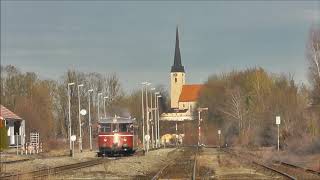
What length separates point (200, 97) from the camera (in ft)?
408

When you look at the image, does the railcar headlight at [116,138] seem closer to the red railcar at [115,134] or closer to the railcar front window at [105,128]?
the red railcar at [115,134]

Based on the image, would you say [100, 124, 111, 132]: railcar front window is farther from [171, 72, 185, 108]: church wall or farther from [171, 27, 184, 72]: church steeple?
[171, 72, 185, 108]: church wall

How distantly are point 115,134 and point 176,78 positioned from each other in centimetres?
13264

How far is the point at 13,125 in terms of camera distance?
8119 cm

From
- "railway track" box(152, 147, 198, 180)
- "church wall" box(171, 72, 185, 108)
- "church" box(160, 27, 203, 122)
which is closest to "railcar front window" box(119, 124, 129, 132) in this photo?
"railway track" box(152, 147, 198, 180)

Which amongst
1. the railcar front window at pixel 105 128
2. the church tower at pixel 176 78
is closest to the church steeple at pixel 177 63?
the church tower at pixel 176 78

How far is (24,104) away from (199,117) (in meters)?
37.3

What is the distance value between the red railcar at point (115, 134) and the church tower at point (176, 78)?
123 metres

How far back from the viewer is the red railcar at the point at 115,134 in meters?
48.3

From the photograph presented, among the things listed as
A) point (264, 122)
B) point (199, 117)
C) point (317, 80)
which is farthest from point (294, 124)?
point (199, 117)

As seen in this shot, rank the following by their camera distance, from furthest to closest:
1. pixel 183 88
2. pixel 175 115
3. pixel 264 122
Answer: pixel 183 88, pixel 175 115, pixel 264 122

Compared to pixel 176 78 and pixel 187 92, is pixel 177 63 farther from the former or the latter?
pixel 187 92

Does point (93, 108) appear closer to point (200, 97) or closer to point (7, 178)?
point (200, 97)

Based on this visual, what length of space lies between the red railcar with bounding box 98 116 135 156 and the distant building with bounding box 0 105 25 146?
2893 cm
